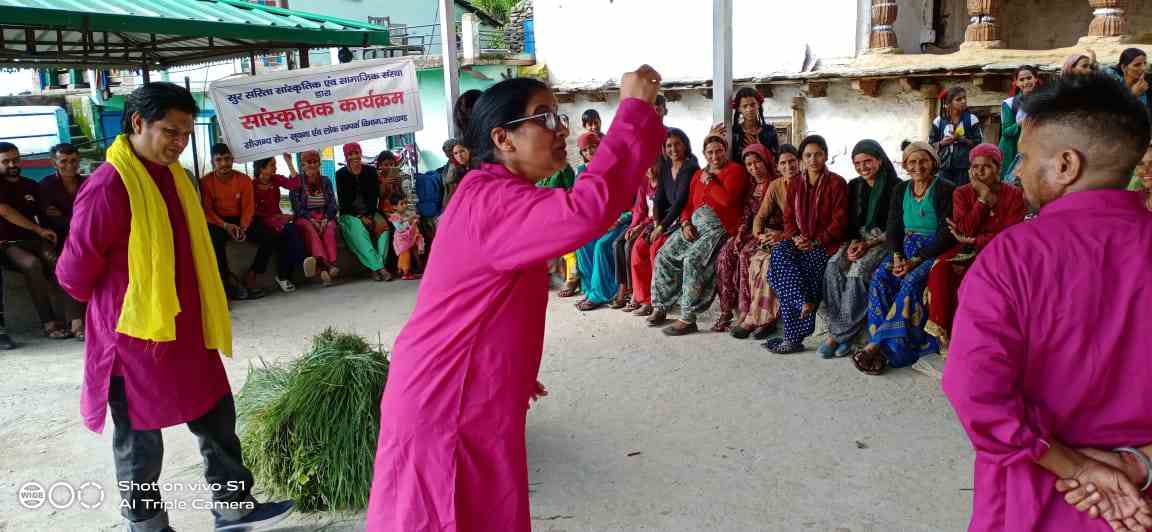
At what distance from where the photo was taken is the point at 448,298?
5.50 feet

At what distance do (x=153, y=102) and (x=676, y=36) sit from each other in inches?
409

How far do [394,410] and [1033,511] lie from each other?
123 cm

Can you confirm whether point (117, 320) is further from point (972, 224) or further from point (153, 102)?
point (972, 224)

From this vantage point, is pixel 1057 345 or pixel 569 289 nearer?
pixel 1057 345

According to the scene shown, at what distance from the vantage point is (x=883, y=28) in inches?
367

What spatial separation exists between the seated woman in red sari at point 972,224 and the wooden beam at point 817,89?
5593 millimetres

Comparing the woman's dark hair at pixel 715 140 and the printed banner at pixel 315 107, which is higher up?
the printed banner at pixel 315 107

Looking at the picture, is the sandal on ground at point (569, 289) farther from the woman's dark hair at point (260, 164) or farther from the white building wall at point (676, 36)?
the white building wall at point (676, 36)

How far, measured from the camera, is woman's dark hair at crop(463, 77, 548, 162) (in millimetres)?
1711

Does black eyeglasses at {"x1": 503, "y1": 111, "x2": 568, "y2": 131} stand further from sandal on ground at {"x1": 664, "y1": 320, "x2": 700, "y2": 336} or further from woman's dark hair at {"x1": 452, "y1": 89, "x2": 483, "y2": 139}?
sandal on ground at {"x1": 664, "y1": 320, "x2": 700, "y2": 336}

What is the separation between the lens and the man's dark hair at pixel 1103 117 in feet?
4.83

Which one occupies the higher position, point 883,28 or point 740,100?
point 883,28

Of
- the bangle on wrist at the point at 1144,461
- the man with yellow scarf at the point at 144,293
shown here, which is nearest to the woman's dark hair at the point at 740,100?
the man with yellow scarf at the point at 144,293

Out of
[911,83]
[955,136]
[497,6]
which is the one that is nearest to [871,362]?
[955,136]
